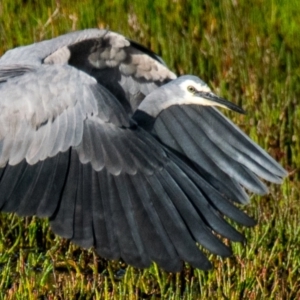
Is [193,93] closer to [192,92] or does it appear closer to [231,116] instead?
[192,92]

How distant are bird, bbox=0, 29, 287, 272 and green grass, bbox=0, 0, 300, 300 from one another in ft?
1.60

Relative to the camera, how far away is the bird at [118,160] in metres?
4.39

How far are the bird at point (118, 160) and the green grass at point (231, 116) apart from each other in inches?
19.2

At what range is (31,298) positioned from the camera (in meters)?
5.01

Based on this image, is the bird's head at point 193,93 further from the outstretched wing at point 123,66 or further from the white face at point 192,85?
the outstretched wing at point 123,66

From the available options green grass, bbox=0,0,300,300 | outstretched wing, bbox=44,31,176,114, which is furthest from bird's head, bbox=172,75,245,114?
green grass, bbox=0,0,300,300

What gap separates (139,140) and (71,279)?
1.00 m

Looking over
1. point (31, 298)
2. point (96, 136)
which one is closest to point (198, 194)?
point (96, 136)

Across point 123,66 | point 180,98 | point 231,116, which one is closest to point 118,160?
point 180,98

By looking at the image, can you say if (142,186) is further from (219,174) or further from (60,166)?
(219,174)

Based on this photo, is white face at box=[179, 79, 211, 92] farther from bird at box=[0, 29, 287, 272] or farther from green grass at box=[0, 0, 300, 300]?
green grass at box=[0, 0, 300, 300]

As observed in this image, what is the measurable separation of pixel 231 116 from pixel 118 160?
2.34 metres

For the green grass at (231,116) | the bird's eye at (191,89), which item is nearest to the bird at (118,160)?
the bird's eye at (191,89)

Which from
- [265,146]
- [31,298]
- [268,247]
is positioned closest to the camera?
[31,298]
